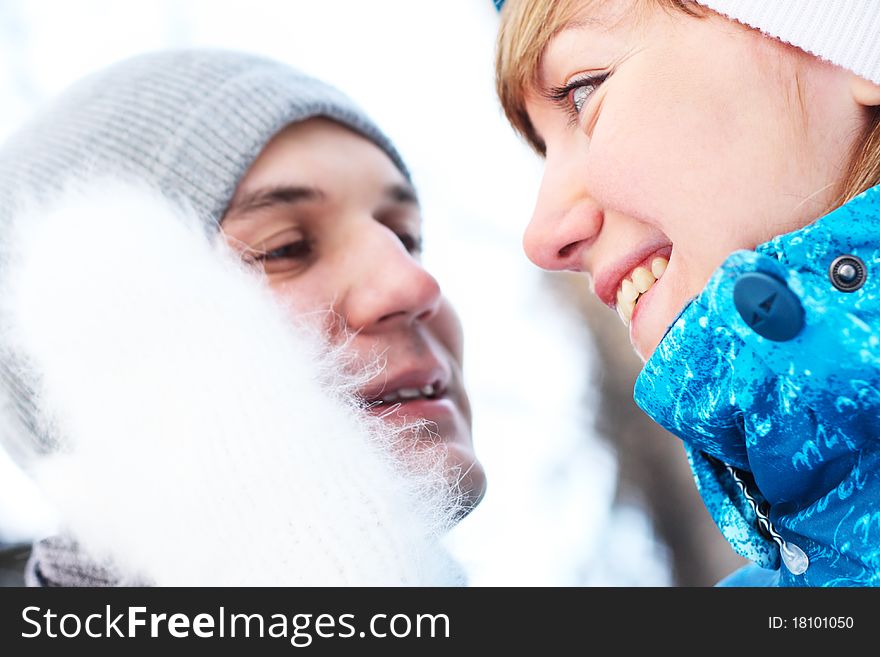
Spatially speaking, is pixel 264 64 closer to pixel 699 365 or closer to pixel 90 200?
pixel 90 200

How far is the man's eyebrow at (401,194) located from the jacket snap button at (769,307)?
0.59 m

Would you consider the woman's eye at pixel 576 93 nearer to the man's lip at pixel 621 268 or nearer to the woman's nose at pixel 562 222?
the woman's nose at pixel 562 222

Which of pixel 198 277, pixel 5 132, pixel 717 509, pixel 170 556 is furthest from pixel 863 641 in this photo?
pixel 5 132

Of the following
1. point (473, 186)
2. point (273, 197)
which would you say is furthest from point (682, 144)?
point (473, 186)

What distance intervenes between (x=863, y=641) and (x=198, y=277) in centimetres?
73

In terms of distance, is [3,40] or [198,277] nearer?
[198,277]

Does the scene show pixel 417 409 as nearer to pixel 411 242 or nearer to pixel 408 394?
pixel 408 394

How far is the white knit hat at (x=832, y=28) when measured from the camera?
0.60m

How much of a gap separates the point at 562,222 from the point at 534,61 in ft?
0.57

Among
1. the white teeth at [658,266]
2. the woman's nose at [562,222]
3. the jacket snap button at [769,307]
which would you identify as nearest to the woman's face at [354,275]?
the woman's nose at [562,222]

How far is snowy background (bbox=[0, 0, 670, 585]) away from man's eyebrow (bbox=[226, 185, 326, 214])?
0.95 feet

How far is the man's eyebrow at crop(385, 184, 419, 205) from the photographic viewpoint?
1.01 m

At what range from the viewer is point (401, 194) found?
103 cm

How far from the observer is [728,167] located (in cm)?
62
